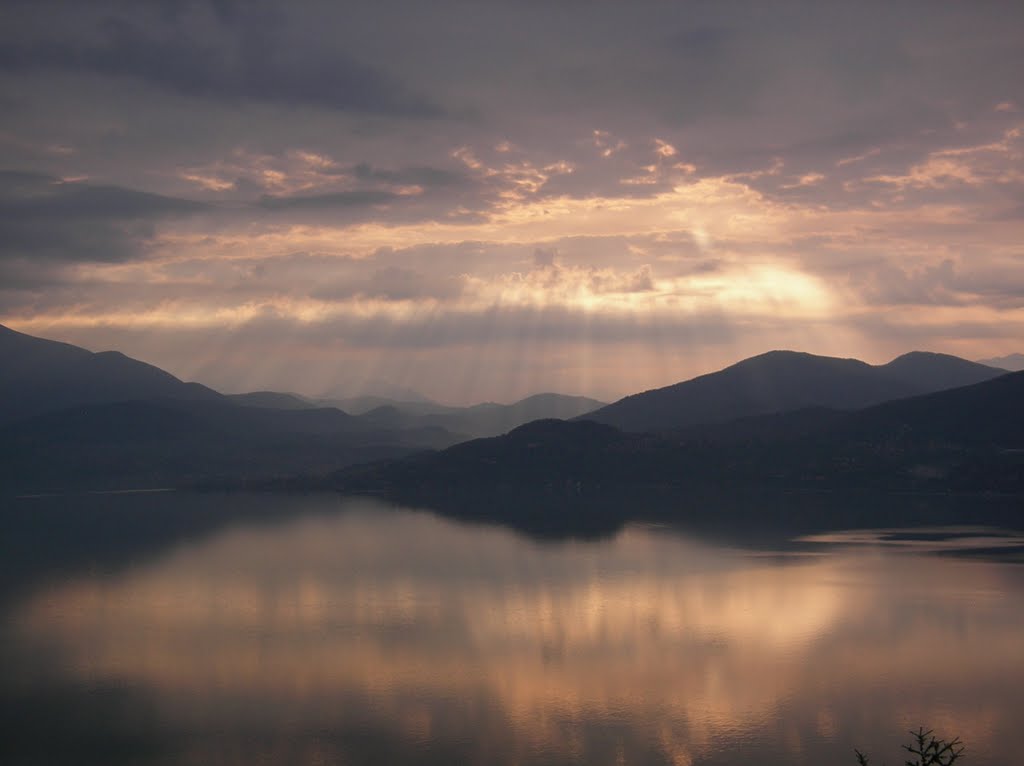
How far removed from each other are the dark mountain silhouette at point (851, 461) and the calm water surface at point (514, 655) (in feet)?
225

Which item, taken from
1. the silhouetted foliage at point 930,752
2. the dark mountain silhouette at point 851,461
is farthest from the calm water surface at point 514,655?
the dark mountain silhouette at point 851,461

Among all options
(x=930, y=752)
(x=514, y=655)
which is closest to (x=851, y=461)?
(x=514, y=655)

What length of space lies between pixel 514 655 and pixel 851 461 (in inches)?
5543

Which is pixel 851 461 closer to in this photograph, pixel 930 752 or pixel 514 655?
pixel 514 655

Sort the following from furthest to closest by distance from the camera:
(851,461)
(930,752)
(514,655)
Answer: (851,461), (514,655), (930,752)

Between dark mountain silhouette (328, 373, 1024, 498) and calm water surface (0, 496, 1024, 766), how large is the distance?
6857cm

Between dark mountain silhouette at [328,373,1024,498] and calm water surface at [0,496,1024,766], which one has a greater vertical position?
dark mountain silhouette at [328,373,1024,498]

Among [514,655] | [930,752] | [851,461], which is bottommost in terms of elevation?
[514,655]

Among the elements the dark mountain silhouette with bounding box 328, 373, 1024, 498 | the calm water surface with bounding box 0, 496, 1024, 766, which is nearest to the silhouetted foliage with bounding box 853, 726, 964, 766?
the calm water surface with bounding box 0, 496, 1024, 766

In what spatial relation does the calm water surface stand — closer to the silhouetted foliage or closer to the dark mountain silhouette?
the silhouetted foliage

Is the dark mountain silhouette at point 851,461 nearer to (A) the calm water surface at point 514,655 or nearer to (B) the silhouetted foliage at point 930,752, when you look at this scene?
(A) the calm water surface at point 514,655

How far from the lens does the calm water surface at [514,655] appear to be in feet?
128

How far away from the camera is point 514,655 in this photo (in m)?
53.9

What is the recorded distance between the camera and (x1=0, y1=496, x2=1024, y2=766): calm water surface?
39.0m
